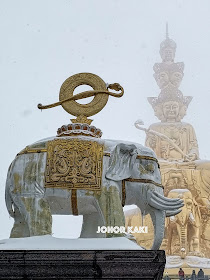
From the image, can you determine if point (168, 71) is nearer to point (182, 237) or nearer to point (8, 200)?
point (182, 237)

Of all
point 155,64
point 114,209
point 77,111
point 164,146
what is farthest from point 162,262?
point 155,64

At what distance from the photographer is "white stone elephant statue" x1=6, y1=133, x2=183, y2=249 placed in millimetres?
5719

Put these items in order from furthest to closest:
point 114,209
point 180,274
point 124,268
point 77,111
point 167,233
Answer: point 167,233
point 180,274
point 77,111
point 114,209
point 124,268

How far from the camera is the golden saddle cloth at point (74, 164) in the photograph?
5.79 m

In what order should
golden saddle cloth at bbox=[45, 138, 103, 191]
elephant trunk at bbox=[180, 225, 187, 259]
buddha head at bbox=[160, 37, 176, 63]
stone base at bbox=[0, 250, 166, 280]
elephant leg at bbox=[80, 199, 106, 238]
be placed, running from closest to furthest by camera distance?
stone base at bbox=[0, 250, 166, 280], golden saddle cloth at bbox=[45, 138, 103, 191], elephant leg at bbox=[80, 199, 106, 238], elephant trunk at bbox=[180, 225, 187, 259], buddha head at bbox=[160, 37, 176, 63]

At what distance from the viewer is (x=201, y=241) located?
61.1ft

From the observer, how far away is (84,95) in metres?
6.22

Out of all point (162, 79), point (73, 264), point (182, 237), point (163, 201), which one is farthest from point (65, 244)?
point (162, 79)

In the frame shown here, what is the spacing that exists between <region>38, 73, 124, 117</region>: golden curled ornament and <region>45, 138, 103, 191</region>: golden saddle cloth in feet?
1.34

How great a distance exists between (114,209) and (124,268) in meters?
0.93

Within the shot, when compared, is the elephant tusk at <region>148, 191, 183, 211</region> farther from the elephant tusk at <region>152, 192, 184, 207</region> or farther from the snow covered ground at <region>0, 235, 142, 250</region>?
the snow covered ground at <region>0, 235, 142, 250</region>

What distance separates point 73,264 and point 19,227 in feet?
4.30

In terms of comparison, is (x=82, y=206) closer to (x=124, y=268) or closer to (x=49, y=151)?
(x=49, y=151)

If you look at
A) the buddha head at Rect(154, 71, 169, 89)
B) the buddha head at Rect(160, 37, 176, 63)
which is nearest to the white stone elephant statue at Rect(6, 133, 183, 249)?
the buddha head at Rect(154, 71, 169, 89)
